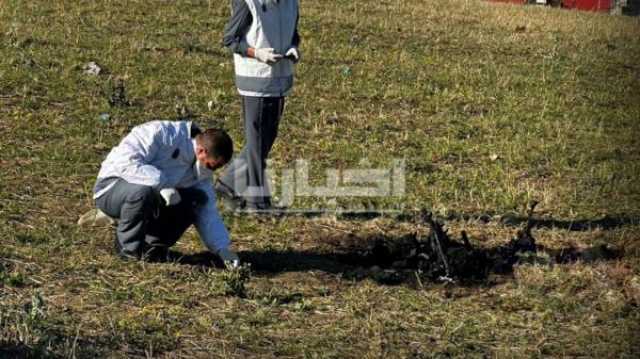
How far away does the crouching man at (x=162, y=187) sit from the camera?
6.50 meters

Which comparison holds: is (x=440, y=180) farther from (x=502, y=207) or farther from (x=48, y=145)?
(x=48, y=145)

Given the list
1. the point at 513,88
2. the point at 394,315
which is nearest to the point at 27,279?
the point at 394,315

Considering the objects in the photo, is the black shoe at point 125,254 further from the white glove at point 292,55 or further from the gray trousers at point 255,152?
the white glove at point 292,55

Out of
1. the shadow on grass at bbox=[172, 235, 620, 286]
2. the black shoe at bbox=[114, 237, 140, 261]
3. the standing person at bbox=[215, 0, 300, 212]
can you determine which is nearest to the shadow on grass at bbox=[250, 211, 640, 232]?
the standing person at bbox=[215, 0, 300, 212]

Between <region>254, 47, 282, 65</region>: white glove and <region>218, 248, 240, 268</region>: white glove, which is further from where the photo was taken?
<region>254, 47, 282, 65</region>: white glove

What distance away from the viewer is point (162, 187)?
21.4 feet

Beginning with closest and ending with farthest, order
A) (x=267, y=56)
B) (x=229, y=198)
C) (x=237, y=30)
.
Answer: (x=267, y=56)
(x=237, y=30)
(x=229, y=198)

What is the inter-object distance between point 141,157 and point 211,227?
61cm

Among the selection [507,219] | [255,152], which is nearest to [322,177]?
[255,152]

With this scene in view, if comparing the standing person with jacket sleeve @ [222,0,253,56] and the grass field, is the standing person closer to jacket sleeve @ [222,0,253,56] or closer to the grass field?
jacket sleeve @ [222,0,253,56]

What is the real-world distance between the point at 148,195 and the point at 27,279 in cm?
85

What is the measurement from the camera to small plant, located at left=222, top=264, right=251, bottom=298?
624 centimetres

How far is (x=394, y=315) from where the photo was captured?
6.17 m

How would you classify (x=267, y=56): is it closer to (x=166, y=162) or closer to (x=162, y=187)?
(x=166, y=162)
